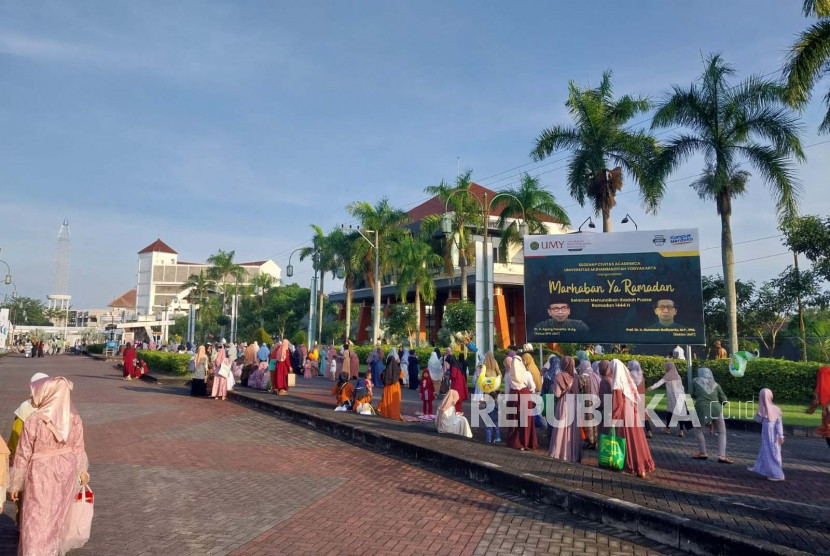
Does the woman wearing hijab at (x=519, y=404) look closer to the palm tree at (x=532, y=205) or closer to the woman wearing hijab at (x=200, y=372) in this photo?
the woman wearing hijab at (x=200, y=372)

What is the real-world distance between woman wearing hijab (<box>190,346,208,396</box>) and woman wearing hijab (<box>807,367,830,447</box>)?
15275mm

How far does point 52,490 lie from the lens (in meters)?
4.68

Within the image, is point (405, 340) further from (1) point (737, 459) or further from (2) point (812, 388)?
(1) point (737, 459)

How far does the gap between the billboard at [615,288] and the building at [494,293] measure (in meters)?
9.55

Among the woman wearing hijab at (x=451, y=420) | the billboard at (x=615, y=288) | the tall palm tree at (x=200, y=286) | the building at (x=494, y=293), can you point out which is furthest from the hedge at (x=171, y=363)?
the tall palm tree at (x=200, y=286)

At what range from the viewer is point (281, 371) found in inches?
723

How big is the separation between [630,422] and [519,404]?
2438 mm

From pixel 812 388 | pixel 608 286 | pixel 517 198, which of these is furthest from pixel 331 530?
pixel 517 198

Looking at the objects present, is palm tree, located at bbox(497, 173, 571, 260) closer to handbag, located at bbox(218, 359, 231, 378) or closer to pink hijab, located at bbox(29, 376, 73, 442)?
handbag, located at bbox(218, 359, 231, 378)

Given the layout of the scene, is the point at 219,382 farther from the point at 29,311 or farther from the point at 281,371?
the point at 29,311

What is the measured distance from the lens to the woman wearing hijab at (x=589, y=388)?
31.9 feet

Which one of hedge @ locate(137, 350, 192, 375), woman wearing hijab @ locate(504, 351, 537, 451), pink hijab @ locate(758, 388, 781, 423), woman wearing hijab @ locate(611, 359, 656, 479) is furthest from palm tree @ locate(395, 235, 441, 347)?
pink hijab @ locate(758, 388, 781, 423)

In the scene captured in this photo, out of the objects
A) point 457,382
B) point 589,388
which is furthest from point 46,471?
point 457,382

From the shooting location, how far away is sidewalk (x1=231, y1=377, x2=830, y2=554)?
18.3 ft
